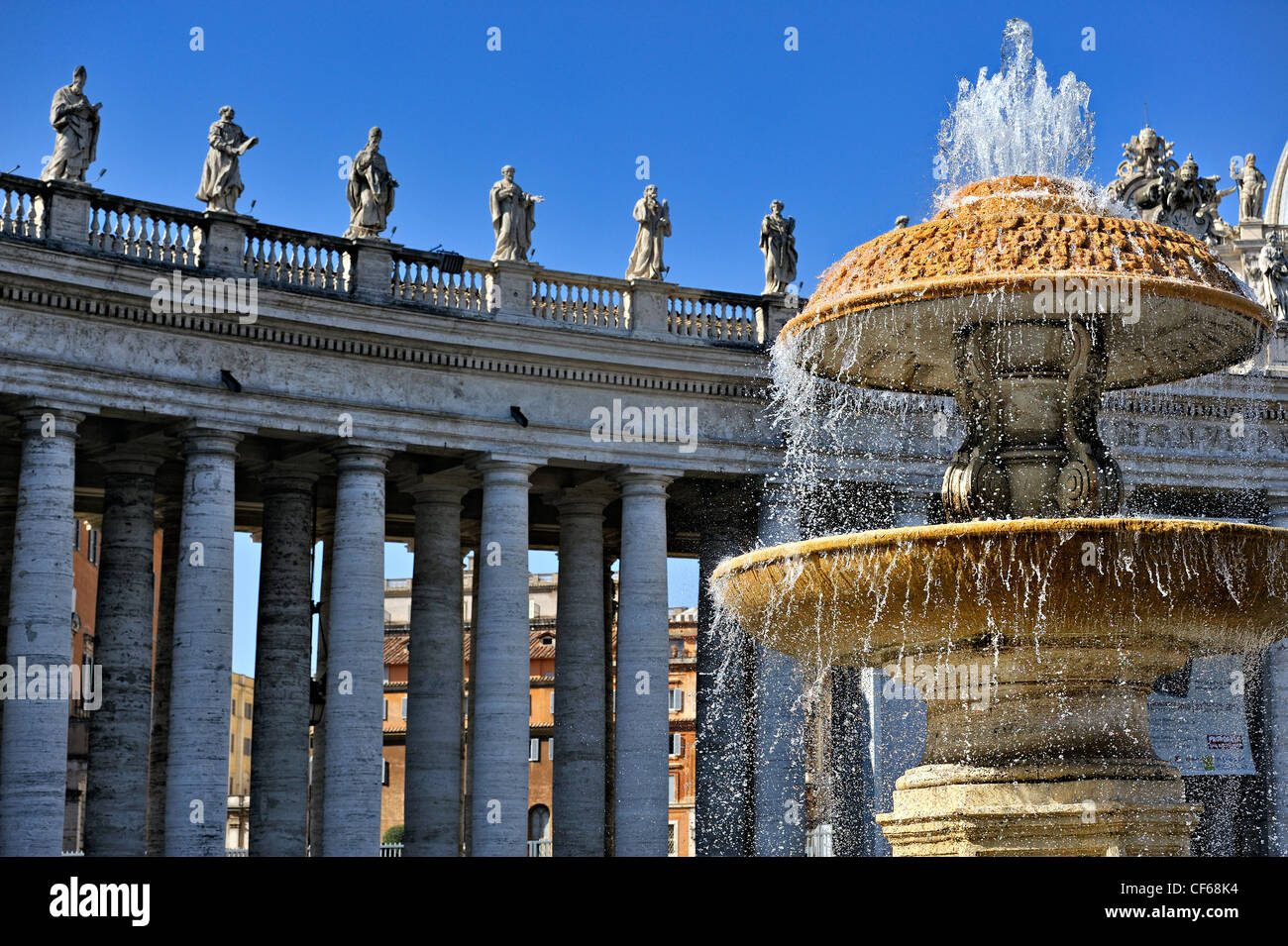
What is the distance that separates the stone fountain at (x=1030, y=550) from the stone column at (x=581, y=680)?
60.3ft

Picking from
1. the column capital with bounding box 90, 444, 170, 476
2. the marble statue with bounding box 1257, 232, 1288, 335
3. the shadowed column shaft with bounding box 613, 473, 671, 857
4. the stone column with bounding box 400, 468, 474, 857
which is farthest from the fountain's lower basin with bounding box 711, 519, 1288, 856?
the marble statue with bounding box 1257, 232, 1288, 335

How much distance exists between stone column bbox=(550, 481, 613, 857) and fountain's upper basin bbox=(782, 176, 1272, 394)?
60.0 feet

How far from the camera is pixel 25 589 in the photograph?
2845 cm

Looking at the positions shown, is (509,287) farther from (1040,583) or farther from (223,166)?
(1040,583)

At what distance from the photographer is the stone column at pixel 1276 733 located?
36688 millimetres

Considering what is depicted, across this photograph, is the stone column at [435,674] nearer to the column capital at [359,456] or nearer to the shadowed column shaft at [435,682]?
the shadowed column shaft at [435,682]

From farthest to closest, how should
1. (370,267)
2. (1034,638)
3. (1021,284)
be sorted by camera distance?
(370,267) < (1021,284) < (1034,638)

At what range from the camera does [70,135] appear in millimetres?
30828

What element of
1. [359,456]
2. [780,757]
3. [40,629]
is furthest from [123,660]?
[780,757]

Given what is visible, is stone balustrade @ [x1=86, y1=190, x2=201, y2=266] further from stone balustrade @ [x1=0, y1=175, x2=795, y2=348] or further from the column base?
the column base

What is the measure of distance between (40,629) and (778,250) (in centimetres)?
1773
